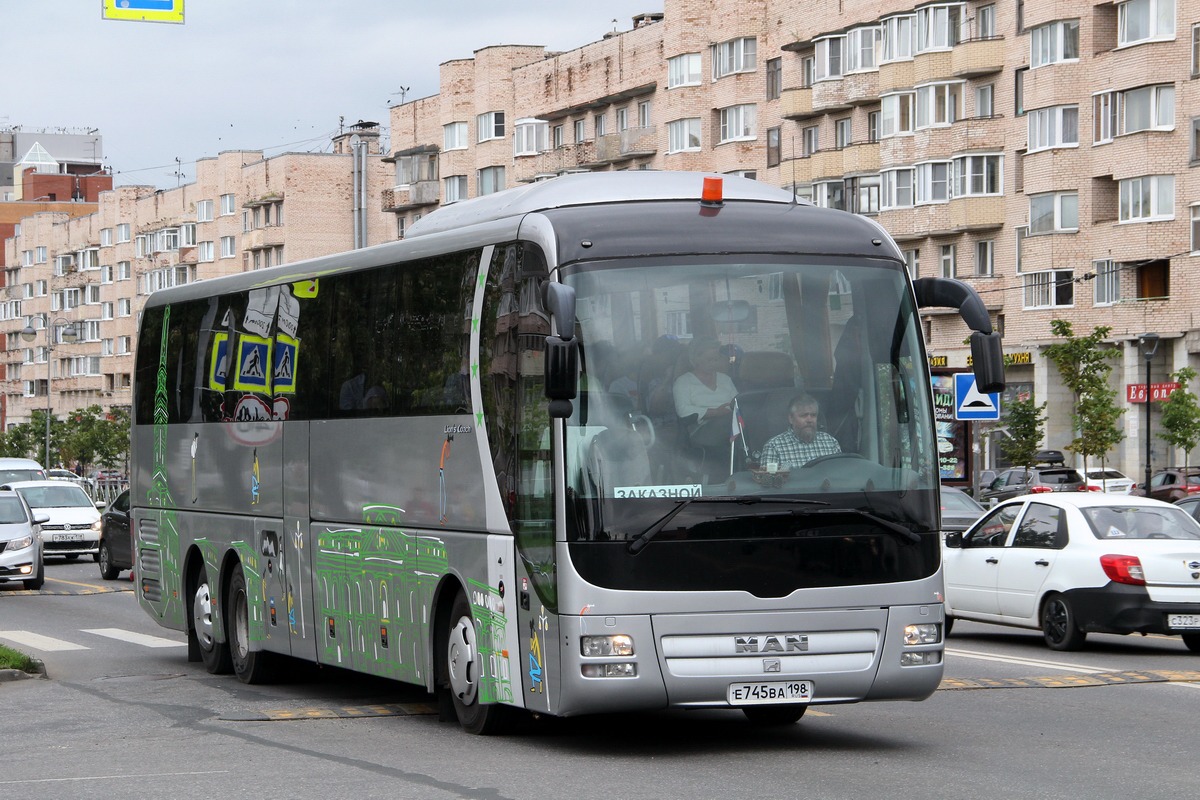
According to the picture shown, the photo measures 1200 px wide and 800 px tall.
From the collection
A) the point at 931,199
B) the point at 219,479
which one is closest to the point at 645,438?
the point at 219,479

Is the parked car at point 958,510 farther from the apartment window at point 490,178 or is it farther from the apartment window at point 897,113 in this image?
the apartment window at point 490,178

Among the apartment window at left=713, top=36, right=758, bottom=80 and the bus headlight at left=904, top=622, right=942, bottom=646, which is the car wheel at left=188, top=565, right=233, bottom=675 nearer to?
the bus headlight at left=904, top=622, right=942, bottom=646

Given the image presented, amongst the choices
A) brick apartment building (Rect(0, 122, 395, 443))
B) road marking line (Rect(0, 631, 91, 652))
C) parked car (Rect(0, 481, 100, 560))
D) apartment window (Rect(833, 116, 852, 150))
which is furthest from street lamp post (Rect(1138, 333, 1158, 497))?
brick apartment building (Rect(0, 122, 395, 443))

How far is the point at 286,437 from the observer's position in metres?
15.2

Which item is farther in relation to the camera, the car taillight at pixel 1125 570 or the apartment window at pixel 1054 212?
the apartment window at pixel 1054 212

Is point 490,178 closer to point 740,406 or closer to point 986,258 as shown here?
point 986,258

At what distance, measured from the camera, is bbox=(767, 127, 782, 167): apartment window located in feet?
244

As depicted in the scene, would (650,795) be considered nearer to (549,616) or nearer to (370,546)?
(549,616)

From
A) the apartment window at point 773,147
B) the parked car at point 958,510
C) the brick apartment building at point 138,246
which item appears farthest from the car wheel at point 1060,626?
the brick apartment building at point 138,246

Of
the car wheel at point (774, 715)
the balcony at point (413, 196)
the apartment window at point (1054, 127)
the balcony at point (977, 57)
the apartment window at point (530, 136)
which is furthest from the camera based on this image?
the balcony at point (413, 196)

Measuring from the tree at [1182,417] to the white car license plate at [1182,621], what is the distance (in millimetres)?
34855

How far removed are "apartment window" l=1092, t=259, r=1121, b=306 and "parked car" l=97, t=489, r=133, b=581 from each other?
112 ft

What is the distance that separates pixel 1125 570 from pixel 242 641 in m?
7.59

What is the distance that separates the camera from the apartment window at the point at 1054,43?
6103 cm
